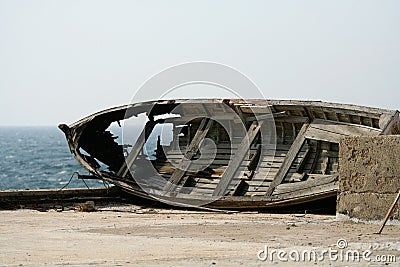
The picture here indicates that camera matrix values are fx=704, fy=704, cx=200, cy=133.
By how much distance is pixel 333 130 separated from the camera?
12531 millimetres

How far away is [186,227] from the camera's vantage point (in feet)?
31.0

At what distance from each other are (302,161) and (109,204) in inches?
166

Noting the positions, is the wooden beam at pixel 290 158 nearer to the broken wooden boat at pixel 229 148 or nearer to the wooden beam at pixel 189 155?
the broken wooden boat at pixel 229 148

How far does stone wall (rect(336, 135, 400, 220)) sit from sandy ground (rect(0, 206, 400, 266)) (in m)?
0.23

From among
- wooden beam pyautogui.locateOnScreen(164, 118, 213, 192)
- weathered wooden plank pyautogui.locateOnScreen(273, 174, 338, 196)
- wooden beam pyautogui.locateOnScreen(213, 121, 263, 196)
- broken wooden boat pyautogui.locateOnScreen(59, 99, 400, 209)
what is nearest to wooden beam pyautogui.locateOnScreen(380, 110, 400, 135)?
broken wooden boat pyautogui.locateOnScreen(59, 99, 400, 209)

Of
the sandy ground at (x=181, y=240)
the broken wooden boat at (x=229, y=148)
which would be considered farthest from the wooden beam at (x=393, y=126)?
the sandy ground at (x=181, y=240)

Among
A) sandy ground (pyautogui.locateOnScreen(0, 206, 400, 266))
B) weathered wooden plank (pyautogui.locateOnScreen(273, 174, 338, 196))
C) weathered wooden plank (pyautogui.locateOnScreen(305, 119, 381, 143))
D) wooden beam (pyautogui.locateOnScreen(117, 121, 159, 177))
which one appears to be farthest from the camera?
wooden beam (pyautogui.locateOnScreen(117, 121, 159, 177))

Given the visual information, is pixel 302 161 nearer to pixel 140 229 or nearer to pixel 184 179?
pixel 184 179

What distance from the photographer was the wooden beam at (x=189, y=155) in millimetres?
14269

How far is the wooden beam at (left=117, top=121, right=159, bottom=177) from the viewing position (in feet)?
50.1

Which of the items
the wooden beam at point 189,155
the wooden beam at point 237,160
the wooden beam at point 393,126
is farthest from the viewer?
the wooden beam at point 189,155

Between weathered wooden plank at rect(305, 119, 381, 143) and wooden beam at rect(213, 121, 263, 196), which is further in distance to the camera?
wooden beam at rect(213, 121, 263, 196)

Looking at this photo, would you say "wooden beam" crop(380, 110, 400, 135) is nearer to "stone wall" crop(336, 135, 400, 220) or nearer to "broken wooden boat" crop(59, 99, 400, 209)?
"broken wooden boat" crop(59, 99, 400, 209)

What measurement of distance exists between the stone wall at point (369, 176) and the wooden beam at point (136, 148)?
6806 mm
